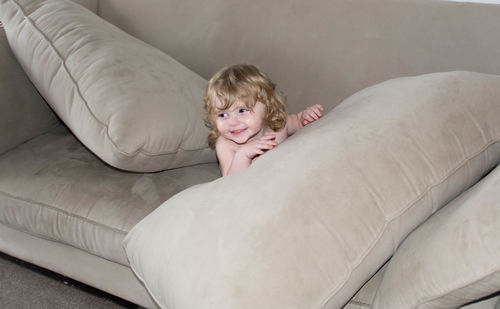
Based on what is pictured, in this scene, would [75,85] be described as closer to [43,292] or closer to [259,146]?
[259,146]

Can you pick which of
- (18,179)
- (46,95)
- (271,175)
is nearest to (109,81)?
(46,95)

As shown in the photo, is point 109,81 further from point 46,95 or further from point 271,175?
point 271,175

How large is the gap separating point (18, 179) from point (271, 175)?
82cm

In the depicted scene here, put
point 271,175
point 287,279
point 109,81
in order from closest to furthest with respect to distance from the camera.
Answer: point 287,279 < point 271,175 < point 109,81

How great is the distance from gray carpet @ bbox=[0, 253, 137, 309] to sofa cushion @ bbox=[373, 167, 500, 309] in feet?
2.97

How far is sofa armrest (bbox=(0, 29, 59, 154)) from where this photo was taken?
4.55 feet

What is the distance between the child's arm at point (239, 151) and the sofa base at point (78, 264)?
0.38 metres

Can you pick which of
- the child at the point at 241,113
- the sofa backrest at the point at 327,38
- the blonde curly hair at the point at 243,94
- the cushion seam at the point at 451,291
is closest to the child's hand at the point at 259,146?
the child at the point at 241,113

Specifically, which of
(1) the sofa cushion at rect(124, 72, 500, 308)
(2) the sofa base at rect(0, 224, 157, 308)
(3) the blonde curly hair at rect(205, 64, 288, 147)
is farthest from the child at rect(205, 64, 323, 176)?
(2) the sofa base at rect(0, 224, 157, 308)

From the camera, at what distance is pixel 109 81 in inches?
47.2

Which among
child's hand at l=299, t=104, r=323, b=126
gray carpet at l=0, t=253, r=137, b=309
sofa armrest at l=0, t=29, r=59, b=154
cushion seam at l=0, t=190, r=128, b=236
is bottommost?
gray carpet at l=0, t=253, r=137, b=309

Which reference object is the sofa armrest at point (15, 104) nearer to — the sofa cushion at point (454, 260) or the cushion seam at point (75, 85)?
the cushion seam at point (75, 85)

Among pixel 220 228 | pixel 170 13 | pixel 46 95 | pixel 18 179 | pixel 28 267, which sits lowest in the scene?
pixel 28 267

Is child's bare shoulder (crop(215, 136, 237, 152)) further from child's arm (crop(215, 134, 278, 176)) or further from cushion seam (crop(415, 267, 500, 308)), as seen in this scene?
cushion seam (crop(415, 267, 500, 308))
